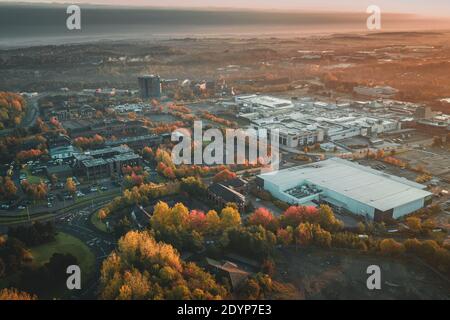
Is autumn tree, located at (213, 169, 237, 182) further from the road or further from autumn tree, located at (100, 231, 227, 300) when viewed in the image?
autumn tree, located at (100, 231, 227, 300)

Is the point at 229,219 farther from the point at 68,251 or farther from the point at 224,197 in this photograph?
the point at 68,251

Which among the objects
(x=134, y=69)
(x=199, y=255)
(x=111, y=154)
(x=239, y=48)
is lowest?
(x=199, y=255)

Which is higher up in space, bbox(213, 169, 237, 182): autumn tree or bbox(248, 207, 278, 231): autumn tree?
bbox(213, 169, 237, 182): autumn tree

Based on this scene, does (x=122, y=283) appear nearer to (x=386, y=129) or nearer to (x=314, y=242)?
(x=314, y=242)

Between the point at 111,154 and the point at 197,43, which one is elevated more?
the point at 197,43

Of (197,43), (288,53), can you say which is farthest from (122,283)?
(197,43)

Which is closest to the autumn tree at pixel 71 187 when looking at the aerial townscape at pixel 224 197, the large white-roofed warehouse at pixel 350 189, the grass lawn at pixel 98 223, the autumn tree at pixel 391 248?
the aerial townscape at pixel 224 197

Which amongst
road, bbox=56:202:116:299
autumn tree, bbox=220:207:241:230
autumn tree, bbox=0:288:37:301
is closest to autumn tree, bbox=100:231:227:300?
road, bbox=56:202:116:299
